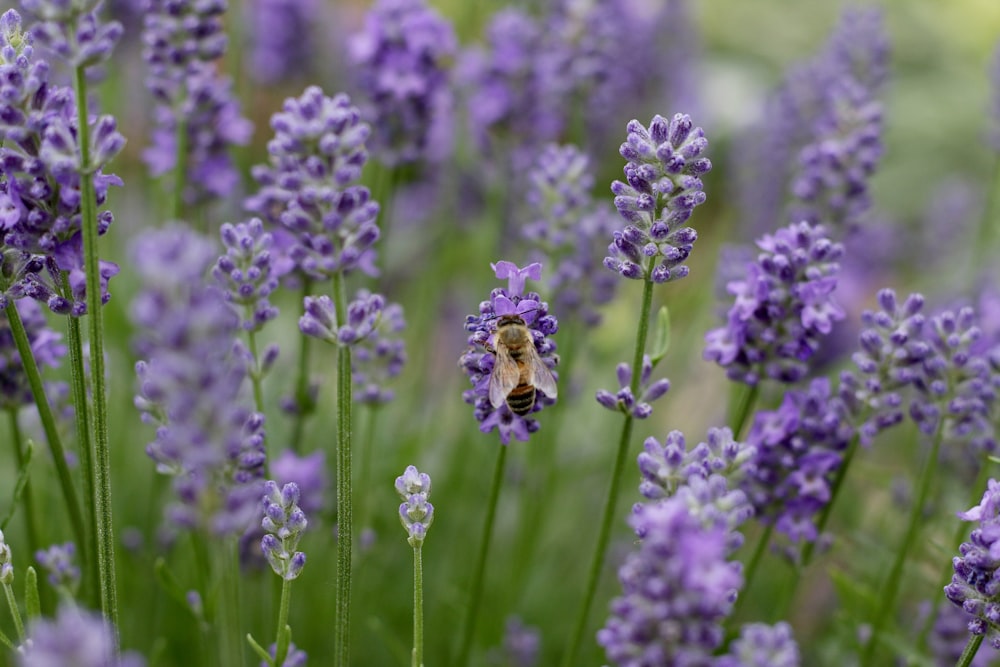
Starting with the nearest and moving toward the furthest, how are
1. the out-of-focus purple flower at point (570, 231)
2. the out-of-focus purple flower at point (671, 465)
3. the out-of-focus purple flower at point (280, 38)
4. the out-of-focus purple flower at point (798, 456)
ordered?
the out-of-focus purple flower at point (671, 465) < the out-of-focus purple flower at point (798, 456) < the out-of-focus purple flower at point (570, 231) < the out-of-focus purple flower at point (280, 38)

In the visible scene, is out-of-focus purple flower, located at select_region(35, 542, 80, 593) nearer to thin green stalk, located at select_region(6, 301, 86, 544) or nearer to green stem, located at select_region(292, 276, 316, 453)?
thin green stalk, located at select_region(6, 301, 86, 544)

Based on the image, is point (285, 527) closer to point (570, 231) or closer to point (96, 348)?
point (96, 348)

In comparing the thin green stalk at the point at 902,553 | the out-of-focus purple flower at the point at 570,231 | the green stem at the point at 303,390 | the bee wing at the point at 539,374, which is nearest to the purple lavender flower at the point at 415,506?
the bee wing at the point at 539,374

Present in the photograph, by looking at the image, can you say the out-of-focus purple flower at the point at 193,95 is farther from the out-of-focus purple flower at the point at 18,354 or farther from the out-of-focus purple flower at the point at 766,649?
the out-of-focus purple flower at the point at 766,649

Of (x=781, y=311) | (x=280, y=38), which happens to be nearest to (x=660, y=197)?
(x=781, y=311)

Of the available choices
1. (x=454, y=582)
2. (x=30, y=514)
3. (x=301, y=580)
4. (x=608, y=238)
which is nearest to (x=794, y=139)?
(x=608, y=238)

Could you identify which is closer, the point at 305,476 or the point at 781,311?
the point at 781,311
